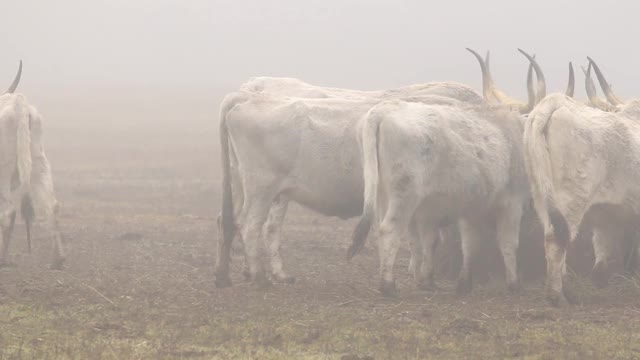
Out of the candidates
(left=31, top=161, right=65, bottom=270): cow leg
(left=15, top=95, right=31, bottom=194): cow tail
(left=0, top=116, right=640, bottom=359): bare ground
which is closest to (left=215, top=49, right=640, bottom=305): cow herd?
(left=0, top=116, right=640, bottom=359): bare ground

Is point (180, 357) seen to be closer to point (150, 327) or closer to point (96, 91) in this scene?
point (150, 327)

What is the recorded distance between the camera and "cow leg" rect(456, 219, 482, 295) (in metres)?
11.0

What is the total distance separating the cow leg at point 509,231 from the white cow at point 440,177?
0.03 ft

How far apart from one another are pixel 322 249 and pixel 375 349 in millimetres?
7143

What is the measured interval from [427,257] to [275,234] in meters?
2.05

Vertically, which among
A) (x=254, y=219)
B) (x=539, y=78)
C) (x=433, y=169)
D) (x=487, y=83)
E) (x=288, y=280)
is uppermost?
(x=539, y=78)

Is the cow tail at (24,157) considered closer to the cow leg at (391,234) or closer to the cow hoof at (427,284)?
the cow leg at (391,234)

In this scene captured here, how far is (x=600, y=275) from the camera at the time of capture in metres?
10.9

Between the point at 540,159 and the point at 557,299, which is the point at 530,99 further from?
the point at 557,299

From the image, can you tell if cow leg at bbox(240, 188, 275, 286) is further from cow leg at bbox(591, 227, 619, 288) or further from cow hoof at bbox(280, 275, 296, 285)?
cow leg at bbox(591, 227, 619, 288)

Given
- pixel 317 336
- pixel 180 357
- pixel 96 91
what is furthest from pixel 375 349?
pixel 96 91

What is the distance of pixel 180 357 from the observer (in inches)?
299

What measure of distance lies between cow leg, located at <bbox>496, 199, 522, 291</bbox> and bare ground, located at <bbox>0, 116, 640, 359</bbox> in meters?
0.32

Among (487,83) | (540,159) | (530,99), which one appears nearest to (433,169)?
(540,159)
